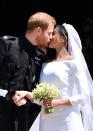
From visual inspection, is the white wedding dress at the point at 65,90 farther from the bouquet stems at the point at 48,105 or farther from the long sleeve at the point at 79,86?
the bouquet stems at the point at 48,105

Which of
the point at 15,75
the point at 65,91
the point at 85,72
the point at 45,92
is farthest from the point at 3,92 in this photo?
the point at 85,72

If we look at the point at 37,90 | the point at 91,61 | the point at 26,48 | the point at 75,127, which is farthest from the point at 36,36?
the point at 91,61

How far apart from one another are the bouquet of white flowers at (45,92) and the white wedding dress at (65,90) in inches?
5.6

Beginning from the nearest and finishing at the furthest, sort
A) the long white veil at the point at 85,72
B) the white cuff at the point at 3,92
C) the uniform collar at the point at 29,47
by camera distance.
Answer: the white cuff at the point at 3,92, the uniform collar at the point at 29,47, the long white veil at the point at 85,72

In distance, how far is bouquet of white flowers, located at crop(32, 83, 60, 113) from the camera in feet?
16.1

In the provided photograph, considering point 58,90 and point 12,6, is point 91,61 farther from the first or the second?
point 58,90

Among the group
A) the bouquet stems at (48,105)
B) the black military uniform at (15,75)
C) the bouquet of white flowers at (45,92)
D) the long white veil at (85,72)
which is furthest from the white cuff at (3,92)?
the long white veil at (85,72)

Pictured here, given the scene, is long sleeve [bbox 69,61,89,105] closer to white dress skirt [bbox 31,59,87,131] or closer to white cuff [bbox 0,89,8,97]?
white dress skirt [bbox 31,59,87,131]

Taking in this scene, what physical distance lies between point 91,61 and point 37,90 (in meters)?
3.38

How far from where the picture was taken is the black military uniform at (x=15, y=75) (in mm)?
4891

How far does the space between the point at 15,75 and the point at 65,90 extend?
0.48 metres

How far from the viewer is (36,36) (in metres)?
5.01

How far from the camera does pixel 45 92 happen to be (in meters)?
4.92

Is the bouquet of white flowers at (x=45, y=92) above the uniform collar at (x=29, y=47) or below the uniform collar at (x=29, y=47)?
below
